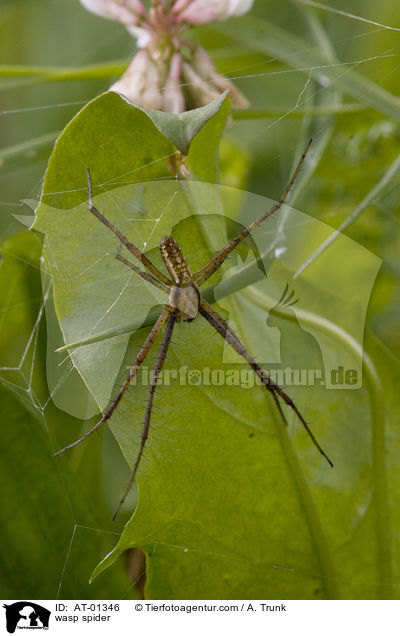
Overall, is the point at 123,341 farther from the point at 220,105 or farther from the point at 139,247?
the point at 220,105

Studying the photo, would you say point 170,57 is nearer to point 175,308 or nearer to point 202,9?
point 202,9
